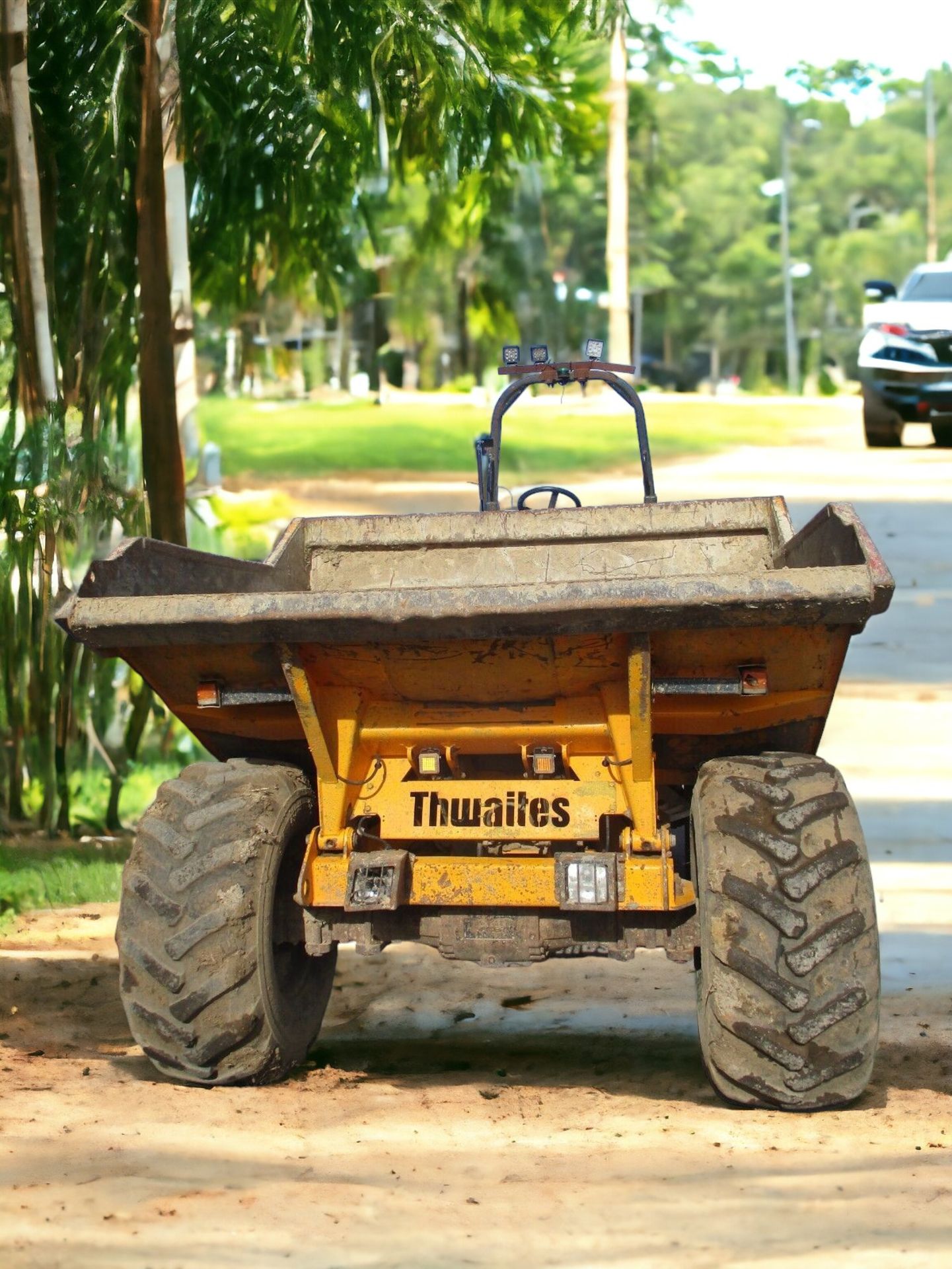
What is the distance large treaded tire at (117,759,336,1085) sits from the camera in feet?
18.1

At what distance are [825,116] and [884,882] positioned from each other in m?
86.0

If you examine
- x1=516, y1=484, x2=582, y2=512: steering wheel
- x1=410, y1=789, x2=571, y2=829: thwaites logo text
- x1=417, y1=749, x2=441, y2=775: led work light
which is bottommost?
x1=410, y1=789, x2=571, y2=829: thwaites logo text

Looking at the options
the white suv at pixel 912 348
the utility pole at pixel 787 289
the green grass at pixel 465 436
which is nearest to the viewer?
the white suv at pixel 912 348

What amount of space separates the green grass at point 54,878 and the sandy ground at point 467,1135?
23cm

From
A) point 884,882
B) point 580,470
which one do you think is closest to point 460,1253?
point 884,882

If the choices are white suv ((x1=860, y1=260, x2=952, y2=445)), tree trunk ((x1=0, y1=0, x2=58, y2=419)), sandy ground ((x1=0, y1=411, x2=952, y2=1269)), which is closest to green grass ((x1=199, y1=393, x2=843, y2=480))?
white suv ((x1=860, y1=260, x2=952, y2=445))

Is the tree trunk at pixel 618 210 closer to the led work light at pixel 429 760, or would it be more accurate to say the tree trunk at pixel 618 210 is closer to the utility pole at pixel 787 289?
the utility pole at pixel 787 289

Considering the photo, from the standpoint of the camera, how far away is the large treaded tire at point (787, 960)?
17.0 ft

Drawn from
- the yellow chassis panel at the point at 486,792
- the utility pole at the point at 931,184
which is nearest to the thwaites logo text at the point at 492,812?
the yellow chassis panel at the point at 486,792

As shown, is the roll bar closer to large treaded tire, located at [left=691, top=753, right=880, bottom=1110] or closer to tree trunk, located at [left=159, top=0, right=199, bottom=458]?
large treaded tire, located at [left=691, top=753, right=880, bottom=1110]

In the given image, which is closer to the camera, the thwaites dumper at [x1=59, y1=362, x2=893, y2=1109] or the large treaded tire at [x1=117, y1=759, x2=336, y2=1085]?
the thwaites dumper at [x1=59, y1=362, x2=893, y2=1109]

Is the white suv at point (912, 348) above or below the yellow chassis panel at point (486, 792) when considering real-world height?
above

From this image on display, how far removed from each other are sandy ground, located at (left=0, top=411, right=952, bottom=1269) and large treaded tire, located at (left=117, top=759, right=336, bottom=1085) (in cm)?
14

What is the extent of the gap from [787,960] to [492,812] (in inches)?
39.2
